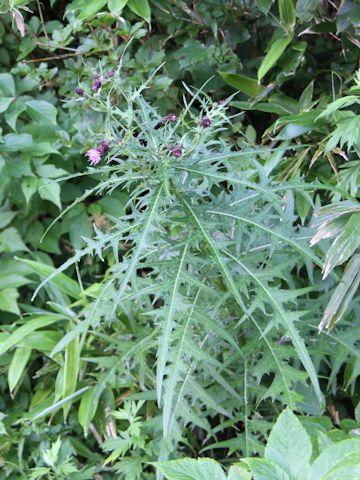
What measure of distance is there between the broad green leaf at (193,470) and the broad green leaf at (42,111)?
1.31m

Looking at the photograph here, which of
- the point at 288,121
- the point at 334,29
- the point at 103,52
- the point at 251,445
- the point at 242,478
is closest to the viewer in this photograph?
the point at 242,478

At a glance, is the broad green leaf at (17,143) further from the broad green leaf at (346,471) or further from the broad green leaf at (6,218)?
the broad green leaf at (346,471)

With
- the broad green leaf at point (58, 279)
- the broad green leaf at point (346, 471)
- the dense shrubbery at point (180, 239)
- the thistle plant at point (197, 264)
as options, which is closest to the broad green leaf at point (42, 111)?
the dense shrubbery at point (180, 239)

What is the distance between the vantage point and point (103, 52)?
190 centimetres

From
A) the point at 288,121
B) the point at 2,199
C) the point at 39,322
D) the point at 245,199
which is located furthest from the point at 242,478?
the point at 2,199

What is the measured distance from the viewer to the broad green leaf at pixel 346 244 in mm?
1126

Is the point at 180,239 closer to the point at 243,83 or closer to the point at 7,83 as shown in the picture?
the point at 243,83

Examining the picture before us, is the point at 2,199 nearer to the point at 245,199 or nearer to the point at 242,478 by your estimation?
the point at 245,199

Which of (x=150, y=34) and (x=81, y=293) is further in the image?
(x=150, y=34)

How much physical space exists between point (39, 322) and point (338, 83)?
1032 millimetres

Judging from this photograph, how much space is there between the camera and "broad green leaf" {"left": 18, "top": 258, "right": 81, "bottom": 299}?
1.78m

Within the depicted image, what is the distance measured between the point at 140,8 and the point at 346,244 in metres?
0.81

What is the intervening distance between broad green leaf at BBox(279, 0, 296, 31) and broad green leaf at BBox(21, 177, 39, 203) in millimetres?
794

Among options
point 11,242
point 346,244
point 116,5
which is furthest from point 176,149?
point 11,242
